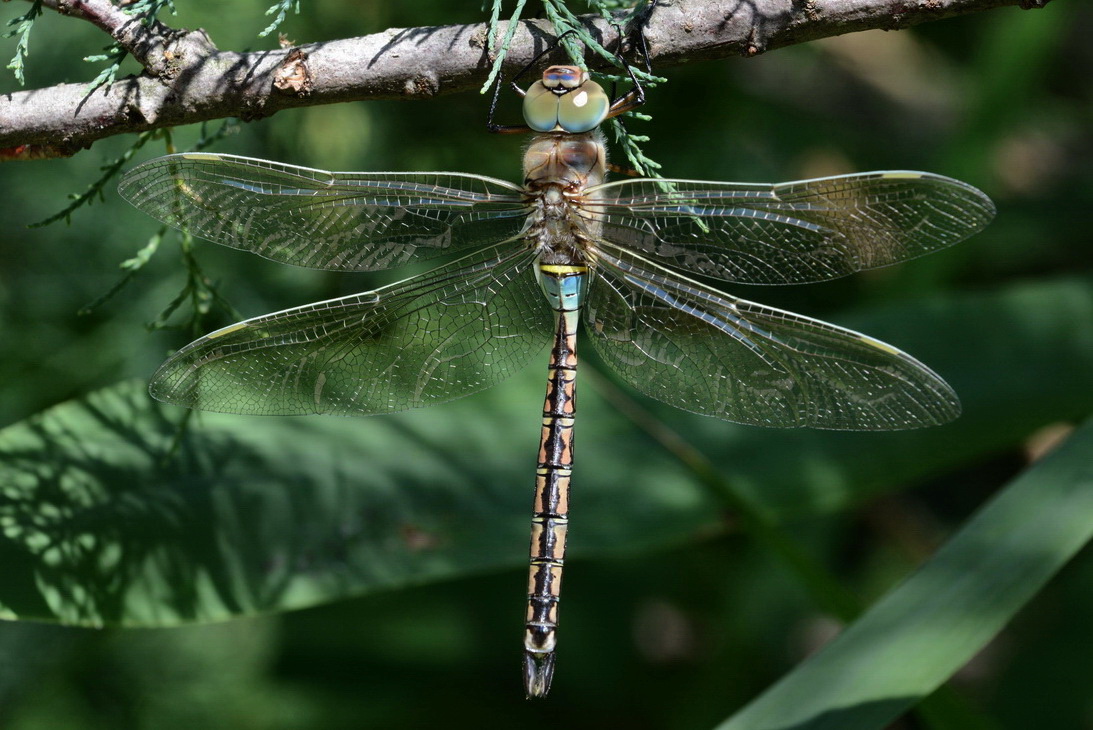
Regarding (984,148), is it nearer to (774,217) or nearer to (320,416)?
(774,217)

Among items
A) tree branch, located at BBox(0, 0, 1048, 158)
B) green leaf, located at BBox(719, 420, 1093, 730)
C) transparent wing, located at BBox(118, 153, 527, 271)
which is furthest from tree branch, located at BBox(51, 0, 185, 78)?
green leaf, located at BBox(719, 420, 1093, 730)

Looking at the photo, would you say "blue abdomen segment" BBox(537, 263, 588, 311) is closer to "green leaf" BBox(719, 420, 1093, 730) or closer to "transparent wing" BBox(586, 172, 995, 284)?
"transparent wing" BBox(586, 172, 995, 284)

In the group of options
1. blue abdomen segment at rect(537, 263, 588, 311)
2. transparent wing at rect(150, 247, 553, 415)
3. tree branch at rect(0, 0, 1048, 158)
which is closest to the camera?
tree branch at rect(0, 0, 1048, 158)

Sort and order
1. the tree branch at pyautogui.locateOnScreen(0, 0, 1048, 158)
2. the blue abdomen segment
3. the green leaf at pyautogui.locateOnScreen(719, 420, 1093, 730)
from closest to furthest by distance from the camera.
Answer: the tree branch at pyautogui.locateOnScreen(0, 0, 1048, 158) < the green leaf at pyautogui.locateOnScreen(719, 420, 1093, 730) < the blue abdomen segment

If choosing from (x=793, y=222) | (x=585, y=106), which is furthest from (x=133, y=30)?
(x=793, y=222)

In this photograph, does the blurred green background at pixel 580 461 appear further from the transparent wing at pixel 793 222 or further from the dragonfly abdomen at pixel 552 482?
→ the transparent wing at pixel 793 222

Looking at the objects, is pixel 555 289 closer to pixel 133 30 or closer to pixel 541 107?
pixel 541 107

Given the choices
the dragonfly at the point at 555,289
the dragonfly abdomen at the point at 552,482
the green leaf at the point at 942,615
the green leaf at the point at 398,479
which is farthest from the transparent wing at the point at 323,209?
the green leaf at the point at 942,615

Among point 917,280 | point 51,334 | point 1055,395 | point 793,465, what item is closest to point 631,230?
point 793,465
